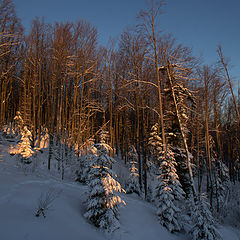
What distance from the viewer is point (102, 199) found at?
6176 millimetres

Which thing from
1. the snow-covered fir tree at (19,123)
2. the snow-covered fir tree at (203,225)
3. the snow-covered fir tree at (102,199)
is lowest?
the snow-covered fir tree at (203,225)

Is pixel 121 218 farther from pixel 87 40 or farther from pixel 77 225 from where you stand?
pixel 87 40

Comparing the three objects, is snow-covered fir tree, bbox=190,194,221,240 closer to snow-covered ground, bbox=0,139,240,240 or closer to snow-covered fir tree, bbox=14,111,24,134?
snow-covered ground, bbox=0,139,240,240

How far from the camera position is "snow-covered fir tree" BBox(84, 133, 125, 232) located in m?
6.01

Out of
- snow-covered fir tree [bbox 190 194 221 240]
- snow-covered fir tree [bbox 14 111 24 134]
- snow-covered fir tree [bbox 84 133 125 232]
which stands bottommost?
snow-covered fir tree [bbox 190 194 221 240]

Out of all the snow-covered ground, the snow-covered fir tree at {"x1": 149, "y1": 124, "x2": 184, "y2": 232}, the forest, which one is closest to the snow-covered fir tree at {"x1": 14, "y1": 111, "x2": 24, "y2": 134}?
the forest

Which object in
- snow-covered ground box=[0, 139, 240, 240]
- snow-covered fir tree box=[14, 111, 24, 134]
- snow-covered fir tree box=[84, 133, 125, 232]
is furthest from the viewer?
snow-covered fir tree box=[14, 111, 24, 134]

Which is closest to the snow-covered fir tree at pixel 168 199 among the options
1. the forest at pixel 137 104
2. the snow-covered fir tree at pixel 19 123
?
the forest at pixel 137 104

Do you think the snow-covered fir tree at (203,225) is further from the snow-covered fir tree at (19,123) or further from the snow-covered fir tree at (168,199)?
the snow-covered fir tree at (19,123)

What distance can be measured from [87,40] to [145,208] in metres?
12.6

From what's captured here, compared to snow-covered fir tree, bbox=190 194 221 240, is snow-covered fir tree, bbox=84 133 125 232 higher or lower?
higher

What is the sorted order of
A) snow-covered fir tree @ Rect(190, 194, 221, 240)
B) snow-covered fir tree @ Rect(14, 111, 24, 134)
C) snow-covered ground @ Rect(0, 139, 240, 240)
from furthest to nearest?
snow-covered fir tree @ Rect(14, 111, 24, 134) → snow-covered fir tree @ Rect(190, 194, 221, 240) → snow-covered ground @ Rect(0, 139, 240, 240)

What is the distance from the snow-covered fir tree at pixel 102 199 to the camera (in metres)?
6.01

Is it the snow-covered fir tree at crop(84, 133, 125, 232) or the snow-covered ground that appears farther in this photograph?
the snow-covered fir tree at crop(84, 133, 125, 232)
